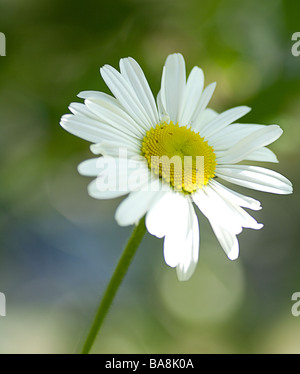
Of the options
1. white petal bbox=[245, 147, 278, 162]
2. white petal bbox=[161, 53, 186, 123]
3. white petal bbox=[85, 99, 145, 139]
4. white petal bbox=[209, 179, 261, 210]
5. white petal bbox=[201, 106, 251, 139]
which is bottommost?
white petal bbox=[209, 179, 261, 210]

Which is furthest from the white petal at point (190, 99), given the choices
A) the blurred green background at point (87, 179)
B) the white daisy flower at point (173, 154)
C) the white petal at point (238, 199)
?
the blurred green background at point (87, 179)

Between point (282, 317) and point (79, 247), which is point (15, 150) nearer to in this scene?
point (79, 247)

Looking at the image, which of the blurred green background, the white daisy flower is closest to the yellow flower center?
the white daisy flower

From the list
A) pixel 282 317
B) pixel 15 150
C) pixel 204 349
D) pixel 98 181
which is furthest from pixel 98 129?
pixel 282 317

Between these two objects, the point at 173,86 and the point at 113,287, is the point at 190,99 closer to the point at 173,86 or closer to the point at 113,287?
the point at 173,86

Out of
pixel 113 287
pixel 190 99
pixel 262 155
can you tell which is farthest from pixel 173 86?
pixel 113 287

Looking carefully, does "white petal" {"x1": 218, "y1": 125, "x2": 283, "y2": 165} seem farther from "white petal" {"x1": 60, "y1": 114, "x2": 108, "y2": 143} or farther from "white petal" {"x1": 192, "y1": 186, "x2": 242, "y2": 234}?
"white petal" {"x1": 60, "y1": 114, "x2": 108, "y2": 143}

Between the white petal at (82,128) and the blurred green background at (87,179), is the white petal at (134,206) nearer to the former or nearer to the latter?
the white petal at (82,128)
